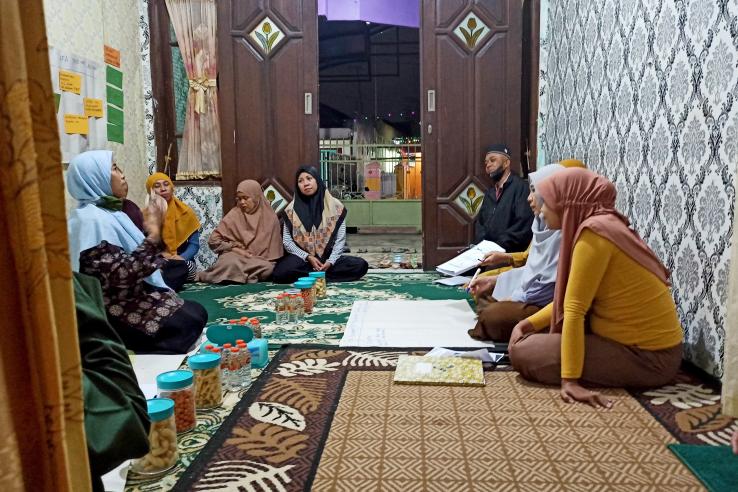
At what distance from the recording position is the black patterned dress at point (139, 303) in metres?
2.59

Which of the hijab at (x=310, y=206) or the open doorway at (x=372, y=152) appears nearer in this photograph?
the hijab at (x=310, y=206)

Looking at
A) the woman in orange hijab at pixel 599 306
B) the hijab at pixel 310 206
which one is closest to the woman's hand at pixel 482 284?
the woman in orange hijab at pixel 599 306

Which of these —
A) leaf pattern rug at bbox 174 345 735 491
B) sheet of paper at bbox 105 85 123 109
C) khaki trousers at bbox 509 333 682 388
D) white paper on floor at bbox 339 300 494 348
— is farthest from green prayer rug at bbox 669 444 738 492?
sheet of paper at bbox 105 85 123 109

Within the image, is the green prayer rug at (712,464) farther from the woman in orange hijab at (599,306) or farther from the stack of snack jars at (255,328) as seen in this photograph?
the stack of snack jars at (255,328)

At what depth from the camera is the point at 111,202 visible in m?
2.67

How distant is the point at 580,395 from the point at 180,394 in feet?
4.21

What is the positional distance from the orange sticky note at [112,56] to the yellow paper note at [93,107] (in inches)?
16.1

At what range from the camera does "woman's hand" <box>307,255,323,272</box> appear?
4.72 meters

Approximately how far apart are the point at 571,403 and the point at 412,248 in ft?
16.7

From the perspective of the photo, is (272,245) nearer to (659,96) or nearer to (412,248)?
(412,248)

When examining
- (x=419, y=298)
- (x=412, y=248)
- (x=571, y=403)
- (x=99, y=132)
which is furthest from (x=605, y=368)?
(x=412, y=248)

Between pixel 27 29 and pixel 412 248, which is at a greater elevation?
pixel 27 29

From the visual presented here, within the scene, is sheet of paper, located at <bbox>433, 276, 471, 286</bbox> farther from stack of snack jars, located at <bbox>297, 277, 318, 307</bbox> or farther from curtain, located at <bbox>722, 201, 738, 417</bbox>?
curtain, located at <bbox>722, 201, 738, 417</bbox>

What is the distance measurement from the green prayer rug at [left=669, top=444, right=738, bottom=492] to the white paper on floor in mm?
1134
